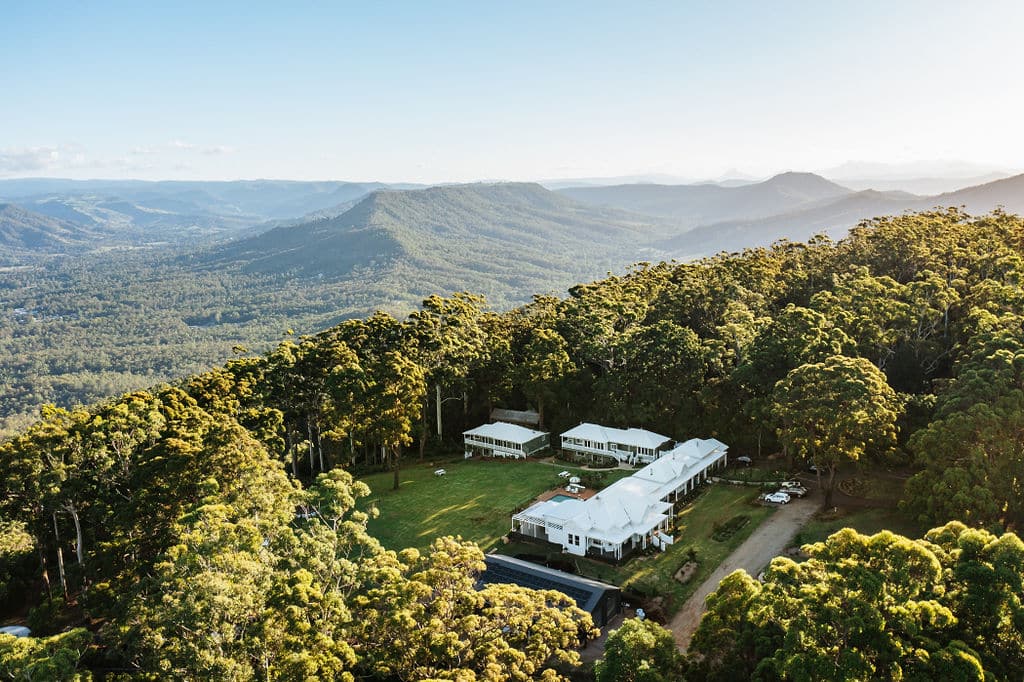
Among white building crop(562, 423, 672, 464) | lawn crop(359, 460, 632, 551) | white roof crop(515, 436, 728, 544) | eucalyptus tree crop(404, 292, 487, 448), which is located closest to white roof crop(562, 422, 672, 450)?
white building crop(562, 423, 672, 464)

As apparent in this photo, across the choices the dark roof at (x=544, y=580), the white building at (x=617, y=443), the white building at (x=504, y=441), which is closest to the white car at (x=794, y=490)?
the white building at (x=617, y=443)

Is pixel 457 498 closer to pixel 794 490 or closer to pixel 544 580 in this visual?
pixel 544 580

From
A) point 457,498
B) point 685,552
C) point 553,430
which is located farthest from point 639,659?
point 553,430

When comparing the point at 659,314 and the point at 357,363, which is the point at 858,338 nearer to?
the point at 659,314

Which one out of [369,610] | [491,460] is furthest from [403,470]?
[369,610]

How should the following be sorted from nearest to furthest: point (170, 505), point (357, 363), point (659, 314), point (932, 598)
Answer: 1. point (932, 598)
2. point (170, 505)
3. point (357, 363)
4. point (659, 314)

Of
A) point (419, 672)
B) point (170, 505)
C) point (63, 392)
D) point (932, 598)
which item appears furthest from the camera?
point (63, 392)

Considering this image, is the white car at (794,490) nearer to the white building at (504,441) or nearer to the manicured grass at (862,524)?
the manicured grass at (862,524)

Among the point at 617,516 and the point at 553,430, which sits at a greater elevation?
the point at 617,516
